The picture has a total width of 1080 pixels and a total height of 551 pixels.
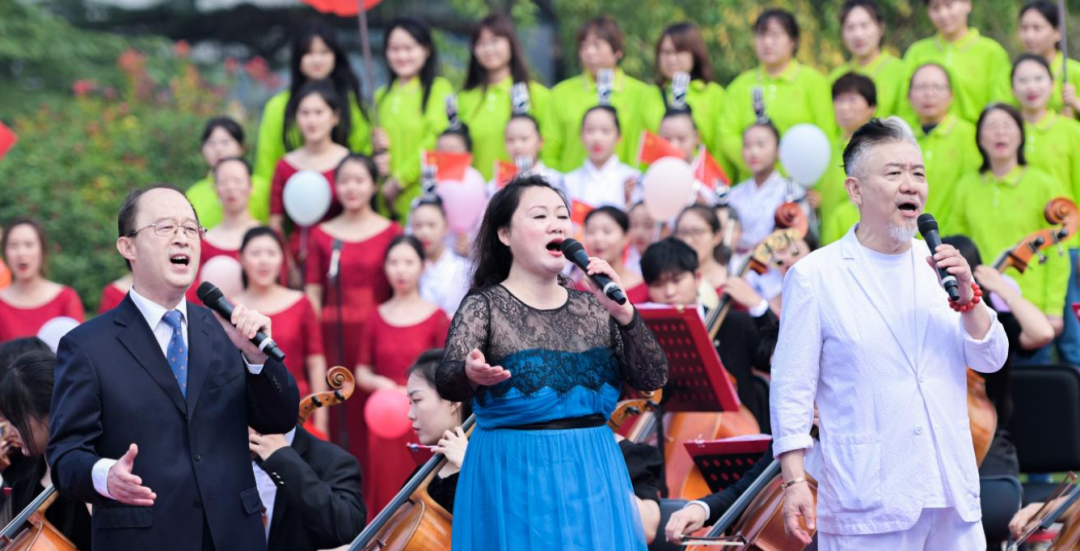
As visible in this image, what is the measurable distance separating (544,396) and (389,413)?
2553 mm

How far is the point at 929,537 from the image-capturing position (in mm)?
4031

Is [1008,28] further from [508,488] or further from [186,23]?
[508,488]

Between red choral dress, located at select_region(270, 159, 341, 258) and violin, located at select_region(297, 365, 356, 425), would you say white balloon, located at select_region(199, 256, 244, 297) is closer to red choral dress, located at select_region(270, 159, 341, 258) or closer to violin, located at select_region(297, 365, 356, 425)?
red choral dress, located at select_region(270, 159, 341, 258)

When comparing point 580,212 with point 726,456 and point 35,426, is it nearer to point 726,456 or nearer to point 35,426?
point 726,456

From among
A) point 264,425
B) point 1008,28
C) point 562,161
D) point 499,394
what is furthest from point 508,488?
point 1008,28

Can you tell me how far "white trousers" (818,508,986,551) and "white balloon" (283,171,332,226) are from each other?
4.59 meters

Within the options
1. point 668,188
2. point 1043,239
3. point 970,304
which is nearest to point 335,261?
point 668,188

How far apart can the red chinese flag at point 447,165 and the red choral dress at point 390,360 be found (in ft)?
3.30

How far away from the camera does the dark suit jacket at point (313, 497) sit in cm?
491

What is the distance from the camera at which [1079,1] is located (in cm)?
1233

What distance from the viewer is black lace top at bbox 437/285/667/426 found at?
407 centimetres

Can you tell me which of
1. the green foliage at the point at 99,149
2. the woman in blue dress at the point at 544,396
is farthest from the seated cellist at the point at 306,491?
the green foliage at the point at 99,149

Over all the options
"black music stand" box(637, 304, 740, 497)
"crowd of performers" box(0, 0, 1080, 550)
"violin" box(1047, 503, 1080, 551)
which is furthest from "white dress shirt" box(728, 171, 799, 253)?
"violin" box(1047, 503, 1080, 551)

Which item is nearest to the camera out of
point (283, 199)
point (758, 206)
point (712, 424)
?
point (712, 424)
